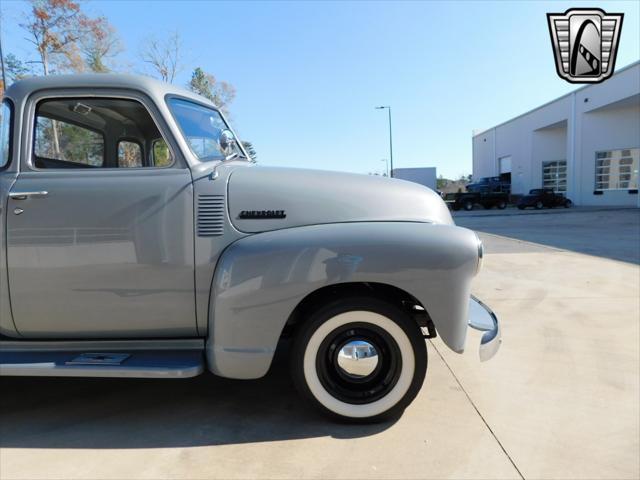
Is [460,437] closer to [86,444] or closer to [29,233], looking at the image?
[86,444]

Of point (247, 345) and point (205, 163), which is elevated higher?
point (205, 163)

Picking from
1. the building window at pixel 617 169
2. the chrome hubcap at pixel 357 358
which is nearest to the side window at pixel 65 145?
the chrome hubcap at pixel 357 358

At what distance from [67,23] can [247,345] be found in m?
25.9

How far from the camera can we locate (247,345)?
7.76 ft

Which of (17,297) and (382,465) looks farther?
(17,297)

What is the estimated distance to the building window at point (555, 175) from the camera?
31641mm

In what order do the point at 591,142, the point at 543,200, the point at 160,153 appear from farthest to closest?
1. the point at 543,200
2. the point at 591,142
3. the point at 160,153

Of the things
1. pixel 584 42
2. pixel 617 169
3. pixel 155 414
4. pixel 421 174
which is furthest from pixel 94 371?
pixel 617 169

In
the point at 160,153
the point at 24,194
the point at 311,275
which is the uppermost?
the point at 160,153

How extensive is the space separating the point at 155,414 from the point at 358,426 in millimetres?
1271

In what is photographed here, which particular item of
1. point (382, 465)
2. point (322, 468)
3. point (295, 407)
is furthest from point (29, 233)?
point (382, 465)

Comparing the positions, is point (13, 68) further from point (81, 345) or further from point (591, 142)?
point (591, 142)

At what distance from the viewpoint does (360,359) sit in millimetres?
2479

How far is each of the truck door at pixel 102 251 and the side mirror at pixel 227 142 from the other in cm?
52
